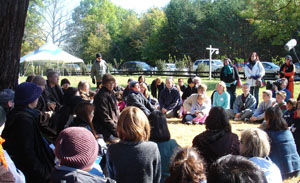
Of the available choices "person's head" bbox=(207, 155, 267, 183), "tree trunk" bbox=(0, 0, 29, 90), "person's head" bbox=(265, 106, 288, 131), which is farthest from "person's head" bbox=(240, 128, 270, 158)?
"tree trunk" bbox=(0, 0, 29, 90)

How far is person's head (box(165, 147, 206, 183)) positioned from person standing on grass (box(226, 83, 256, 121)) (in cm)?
665

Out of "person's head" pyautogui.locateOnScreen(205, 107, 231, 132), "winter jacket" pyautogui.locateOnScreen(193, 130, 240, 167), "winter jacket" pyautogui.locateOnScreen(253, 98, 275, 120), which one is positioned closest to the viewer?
"winter jacket" pyautogui.locateOnScreen(193, 130, 240, 167)

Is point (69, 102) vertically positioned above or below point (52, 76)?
below

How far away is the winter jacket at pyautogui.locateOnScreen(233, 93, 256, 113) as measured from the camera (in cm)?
871

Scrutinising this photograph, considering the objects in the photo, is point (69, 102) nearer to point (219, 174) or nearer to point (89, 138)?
point (89, 138)

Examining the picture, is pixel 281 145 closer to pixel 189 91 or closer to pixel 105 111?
pixel 105 111

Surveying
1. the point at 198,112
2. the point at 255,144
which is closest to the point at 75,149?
the point at 255,144

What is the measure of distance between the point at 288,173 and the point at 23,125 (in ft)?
11.4

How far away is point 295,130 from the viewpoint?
4840 mm

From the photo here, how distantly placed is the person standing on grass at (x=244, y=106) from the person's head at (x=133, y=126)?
620 cm

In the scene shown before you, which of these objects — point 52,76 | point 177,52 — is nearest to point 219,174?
point 52,76

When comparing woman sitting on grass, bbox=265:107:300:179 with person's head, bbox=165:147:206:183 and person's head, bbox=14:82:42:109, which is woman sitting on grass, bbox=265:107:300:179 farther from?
person's head, bbox=14:82:42:109

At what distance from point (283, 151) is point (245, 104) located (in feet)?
15.4

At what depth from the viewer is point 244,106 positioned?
8.79m
